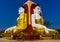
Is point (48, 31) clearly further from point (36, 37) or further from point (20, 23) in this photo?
point (20, 23)

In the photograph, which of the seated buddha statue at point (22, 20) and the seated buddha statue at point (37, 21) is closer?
the seated buddha statue at point (37, 21)

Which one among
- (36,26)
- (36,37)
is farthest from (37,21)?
(36,37)

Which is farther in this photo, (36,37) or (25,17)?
(25,17)

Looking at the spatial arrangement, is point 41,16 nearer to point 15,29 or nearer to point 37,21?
point 37,21

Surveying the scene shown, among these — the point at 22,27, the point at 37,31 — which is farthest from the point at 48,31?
the point at 22,27

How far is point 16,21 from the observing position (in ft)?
28.8

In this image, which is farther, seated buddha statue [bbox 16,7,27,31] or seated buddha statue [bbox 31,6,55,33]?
seated buddha statue [bbox 16,7,27,31]

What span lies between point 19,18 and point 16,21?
291 millimetres

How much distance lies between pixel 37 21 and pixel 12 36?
4.00 ft

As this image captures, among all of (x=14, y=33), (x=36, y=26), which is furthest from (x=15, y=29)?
(x=36, y=26)

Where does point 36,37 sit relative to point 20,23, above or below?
below

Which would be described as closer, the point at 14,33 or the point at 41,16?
the point at 14,33

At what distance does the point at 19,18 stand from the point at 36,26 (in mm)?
855

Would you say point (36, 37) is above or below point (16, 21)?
below
